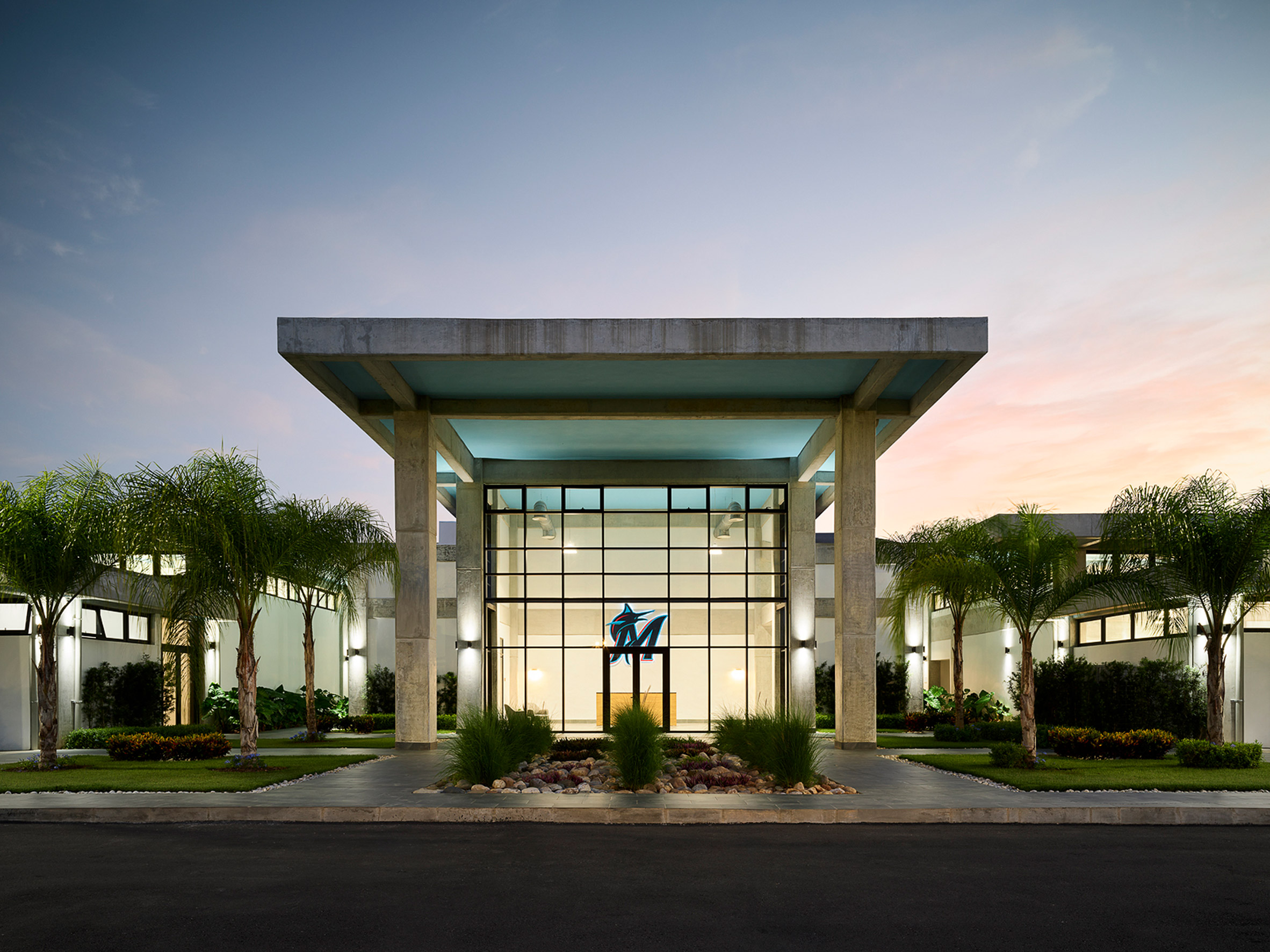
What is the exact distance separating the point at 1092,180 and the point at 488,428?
46.7 feet

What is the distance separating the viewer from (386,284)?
271 ft

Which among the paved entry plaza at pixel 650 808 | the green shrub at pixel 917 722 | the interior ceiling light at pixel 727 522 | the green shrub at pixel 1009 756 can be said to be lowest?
the green shrub at pixel 917 722

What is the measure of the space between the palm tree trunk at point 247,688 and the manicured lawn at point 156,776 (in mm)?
655

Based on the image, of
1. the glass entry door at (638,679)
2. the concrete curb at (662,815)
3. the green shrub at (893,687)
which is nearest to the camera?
the concrete curb at (662,815)

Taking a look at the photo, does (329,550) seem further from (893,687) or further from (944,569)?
(893,687)

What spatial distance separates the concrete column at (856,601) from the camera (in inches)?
813

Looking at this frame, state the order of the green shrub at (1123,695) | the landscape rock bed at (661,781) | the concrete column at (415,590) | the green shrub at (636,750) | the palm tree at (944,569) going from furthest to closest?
1. the green shrub at (1123,695)
2. the concrete column at (415,590)
3. the palm tree at (944,569)
4. the landscape rock bed at (661,781)
5. the green shrub at (636,750)

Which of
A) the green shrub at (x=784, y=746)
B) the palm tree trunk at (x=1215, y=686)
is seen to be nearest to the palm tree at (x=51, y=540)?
the green shrub at (x=784, y=746)

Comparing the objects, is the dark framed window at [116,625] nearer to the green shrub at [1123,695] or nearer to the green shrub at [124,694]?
the green shrub at [124,694]

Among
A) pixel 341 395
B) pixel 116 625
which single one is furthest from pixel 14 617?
pixel 341 395

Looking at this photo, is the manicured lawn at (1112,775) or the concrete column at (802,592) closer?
the manicured lawn at (1112,775)

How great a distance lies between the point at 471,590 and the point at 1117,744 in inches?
622

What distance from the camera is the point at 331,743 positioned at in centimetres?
2283

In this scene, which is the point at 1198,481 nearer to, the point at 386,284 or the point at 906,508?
the point at 906,508
